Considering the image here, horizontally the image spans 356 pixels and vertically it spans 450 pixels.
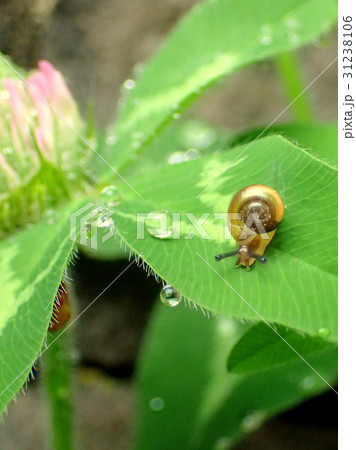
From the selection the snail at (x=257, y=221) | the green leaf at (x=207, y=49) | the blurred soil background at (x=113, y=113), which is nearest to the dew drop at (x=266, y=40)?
the green leaf at (x=207, y=49)

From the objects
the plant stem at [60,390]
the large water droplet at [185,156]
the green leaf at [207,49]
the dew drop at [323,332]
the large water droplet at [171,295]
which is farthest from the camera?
the large water droplet at [185,156]

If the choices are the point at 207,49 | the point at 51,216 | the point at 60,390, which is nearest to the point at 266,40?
the point at 207,49

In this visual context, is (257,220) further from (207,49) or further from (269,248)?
(207,49)

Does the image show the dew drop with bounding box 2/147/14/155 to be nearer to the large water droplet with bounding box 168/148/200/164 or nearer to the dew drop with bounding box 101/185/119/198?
the dew drop with bounding box 101/185/119/198

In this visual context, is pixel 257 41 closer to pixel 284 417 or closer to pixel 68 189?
pixel 68 189

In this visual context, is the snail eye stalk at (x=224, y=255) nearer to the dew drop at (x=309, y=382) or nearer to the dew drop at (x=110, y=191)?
the dew drop at (x=110, y=191)

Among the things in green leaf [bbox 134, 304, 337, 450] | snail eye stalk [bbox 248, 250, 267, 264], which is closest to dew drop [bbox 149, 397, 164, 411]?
green leaf [bbox 134, 304, 337, 450]
